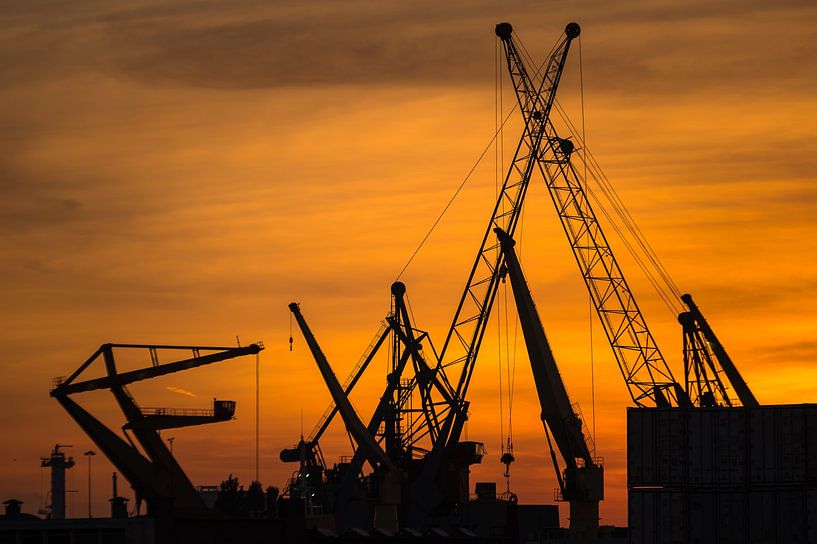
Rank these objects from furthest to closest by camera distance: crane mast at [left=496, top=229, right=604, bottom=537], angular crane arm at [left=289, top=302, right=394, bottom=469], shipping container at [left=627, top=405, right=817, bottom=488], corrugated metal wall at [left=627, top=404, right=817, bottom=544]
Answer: angular crane arm at [left=289, top=302, right=394, bottom=469] < crane mast at [left=496, top=229, right=604, bottom=537] < shipping container at [left=627, top=405, right=817, bottom=488] < corrugated metal wall at [left=627, top=404, right=817, bottom=544]

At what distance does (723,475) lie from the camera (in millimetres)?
112188

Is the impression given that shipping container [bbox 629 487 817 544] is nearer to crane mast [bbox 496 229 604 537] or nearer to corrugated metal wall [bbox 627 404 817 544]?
corrugated metal wall [bbox 627 404 817 544]

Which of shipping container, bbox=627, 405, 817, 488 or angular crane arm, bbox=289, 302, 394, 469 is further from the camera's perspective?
angular crane arm, bbox=289, 302, 394, 469

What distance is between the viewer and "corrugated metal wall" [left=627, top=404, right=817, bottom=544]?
109750 millimetres

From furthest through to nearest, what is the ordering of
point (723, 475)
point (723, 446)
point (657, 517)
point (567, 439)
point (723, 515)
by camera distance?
point (567, 439), point (723, 446), point (657, 517), point (723, 475), point (723, 515)

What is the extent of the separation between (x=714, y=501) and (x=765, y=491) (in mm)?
3498

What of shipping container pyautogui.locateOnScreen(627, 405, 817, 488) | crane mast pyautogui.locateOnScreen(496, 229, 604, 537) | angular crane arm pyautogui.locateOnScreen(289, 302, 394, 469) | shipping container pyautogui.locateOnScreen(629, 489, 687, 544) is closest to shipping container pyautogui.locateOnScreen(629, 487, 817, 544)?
shipping container pyautogui.locateOnScreen(629, 489, 687, 544)

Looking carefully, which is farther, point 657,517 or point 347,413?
point 347,413

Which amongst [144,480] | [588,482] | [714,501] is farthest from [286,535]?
[588,482]

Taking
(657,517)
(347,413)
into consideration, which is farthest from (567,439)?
(657,517)

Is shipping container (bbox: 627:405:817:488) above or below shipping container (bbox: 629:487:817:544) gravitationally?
above

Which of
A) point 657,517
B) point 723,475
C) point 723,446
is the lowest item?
point 657,517

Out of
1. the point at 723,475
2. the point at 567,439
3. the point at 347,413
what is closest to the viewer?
the point at 723,475

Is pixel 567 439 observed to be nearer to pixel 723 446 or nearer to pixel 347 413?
pixel 347 413
